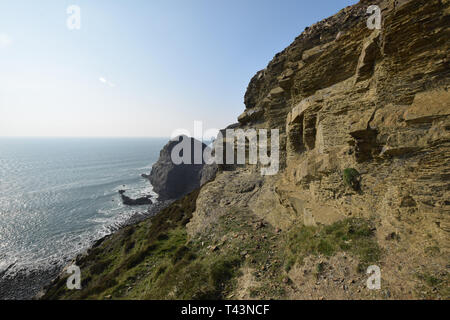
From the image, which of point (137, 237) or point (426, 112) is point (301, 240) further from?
point (137, 237)

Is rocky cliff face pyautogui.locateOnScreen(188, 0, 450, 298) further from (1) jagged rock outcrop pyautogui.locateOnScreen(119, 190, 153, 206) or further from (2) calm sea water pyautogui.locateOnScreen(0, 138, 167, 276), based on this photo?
(1) jagged rock outcrop pyautogui.locateOnScreen(119, 190, 153, 206)

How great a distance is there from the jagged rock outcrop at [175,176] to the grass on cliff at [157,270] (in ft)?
116

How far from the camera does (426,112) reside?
6594 millimetres

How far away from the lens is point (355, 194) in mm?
8984

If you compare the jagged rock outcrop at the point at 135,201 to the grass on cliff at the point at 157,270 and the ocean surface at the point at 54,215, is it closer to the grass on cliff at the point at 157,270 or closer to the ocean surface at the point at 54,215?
the ocean surface at the point at 54,215

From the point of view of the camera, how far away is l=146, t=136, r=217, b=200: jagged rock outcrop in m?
62.9

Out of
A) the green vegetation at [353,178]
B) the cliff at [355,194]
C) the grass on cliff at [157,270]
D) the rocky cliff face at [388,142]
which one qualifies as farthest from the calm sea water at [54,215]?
the green vegetation at [353,178]

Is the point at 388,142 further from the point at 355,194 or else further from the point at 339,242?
the point at 339,242

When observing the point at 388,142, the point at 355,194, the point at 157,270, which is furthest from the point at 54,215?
the point at 388,142

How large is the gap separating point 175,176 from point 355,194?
2529 inches

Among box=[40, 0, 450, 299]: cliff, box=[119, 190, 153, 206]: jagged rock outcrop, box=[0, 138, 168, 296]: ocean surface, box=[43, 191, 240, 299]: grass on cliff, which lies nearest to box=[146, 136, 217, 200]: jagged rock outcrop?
box=[0, 138, 168, 296]: ocean surface

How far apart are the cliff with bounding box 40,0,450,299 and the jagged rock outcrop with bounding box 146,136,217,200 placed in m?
45.7
